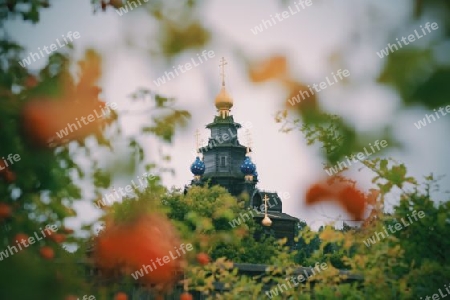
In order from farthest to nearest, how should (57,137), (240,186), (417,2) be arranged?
(240,186), (57,137), (417,2)

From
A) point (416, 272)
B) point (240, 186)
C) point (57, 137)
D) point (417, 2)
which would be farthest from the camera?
point (240, 186)

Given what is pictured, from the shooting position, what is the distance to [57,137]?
2207 mm

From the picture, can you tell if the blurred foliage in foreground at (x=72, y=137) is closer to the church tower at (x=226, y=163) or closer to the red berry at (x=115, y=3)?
the red berry at (x=115, y=3)

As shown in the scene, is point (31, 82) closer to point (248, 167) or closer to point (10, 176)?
point (10, 176)

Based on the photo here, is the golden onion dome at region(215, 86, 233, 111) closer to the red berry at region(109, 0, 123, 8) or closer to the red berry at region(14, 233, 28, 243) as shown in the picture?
the red berry at region(109, 0, 123, 8)

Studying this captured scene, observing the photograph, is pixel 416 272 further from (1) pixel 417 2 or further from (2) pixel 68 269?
(1) pixel 417 2

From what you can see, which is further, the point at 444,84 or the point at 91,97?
the point at 91,97

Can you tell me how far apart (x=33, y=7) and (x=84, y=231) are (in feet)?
3.84

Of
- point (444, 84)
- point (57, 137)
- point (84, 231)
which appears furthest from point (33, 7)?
point (444, 84)

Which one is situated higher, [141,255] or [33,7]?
[33,7]

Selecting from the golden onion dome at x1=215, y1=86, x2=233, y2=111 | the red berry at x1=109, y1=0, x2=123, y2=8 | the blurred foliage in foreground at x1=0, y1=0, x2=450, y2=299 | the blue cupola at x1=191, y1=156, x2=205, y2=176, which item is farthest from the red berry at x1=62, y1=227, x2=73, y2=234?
the blue cupola at x1=191, y1=156, x2=205, y2=176

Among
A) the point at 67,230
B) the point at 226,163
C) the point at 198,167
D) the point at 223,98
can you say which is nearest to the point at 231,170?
the point at 226,163

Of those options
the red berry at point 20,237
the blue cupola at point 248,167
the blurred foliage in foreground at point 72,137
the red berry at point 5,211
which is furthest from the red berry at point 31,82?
the blue cupola at point 248,167

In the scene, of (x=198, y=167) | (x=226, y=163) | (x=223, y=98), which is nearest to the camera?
(x=223, y=98)
